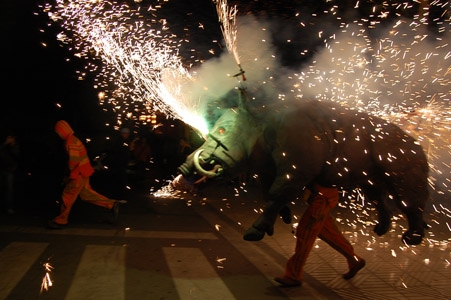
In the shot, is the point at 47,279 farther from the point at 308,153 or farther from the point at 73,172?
the point at 308,153

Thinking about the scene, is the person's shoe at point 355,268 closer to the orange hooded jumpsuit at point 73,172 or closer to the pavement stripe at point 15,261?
the pavement stripe at point 15,261

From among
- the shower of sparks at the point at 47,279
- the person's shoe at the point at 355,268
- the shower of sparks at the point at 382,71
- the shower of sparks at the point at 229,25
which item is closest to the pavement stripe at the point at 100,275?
the shower of sparks at the point at 47,279

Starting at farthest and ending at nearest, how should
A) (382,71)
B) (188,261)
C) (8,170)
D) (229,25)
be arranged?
(8,170)
(382,71)
(188,261)
(229,25)

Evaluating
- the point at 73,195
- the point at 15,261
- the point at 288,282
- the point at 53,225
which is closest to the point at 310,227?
the point at 288,282

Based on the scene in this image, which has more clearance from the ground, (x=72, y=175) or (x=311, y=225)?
(x=311, y=225)

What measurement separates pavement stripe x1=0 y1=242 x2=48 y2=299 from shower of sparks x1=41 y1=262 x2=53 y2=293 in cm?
21

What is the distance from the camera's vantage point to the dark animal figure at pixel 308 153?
4.77 m

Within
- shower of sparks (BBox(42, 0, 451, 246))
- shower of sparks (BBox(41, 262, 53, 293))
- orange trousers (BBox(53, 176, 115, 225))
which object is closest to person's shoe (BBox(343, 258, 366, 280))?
shower of sparks (BBox(42, 0, 451, 246))

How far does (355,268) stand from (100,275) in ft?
10.4

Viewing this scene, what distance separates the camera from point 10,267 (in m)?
5.63

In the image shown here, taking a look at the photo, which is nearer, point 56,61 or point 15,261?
point 15,261

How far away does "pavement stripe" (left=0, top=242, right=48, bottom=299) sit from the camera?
16.7 feet

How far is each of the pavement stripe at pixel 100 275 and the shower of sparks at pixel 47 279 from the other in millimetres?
262

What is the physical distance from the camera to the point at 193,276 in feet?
18.5
